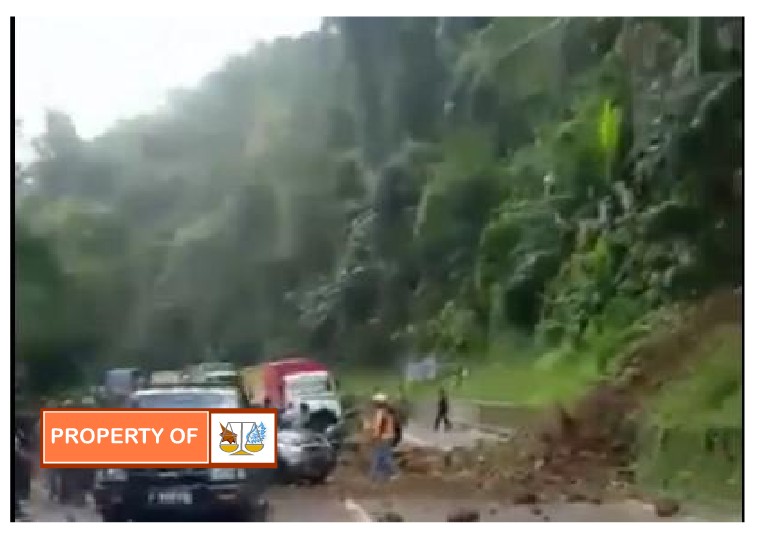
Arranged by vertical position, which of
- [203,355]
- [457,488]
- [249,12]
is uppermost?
[249,12]

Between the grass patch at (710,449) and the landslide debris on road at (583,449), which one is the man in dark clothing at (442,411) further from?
the grass patch at (710,449)

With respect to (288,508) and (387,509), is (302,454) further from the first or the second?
(387,509)

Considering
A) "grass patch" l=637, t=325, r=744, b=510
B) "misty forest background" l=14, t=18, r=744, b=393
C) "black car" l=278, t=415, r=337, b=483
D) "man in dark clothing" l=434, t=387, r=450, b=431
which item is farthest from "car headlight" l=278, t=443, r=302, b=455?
"grass patch" l=637, t=325, r=744, b=510

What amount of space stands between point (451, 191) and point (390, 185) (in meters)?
0.16

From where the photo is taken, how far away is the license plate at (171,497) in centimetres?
562

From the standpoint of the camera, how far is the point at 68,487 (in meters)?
5.61

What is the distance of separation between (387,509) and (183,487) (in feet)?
Answer: 1.76

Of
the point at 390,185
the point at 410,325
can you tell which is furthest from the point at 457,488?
the point at 390,185

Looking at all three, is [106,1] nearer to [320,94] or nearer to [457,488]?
[320,94]

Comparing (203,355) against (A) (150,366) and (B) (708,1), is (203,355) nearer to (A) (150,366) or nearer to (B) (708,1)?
(A) (150,366)

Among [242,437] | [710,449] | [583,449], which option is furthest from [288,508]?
[710,449]

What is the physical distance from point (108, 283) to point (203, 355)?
1.03 feet

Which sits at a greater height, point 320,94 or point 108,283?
point 320,94

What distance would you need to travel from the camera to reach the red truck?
565 cm
